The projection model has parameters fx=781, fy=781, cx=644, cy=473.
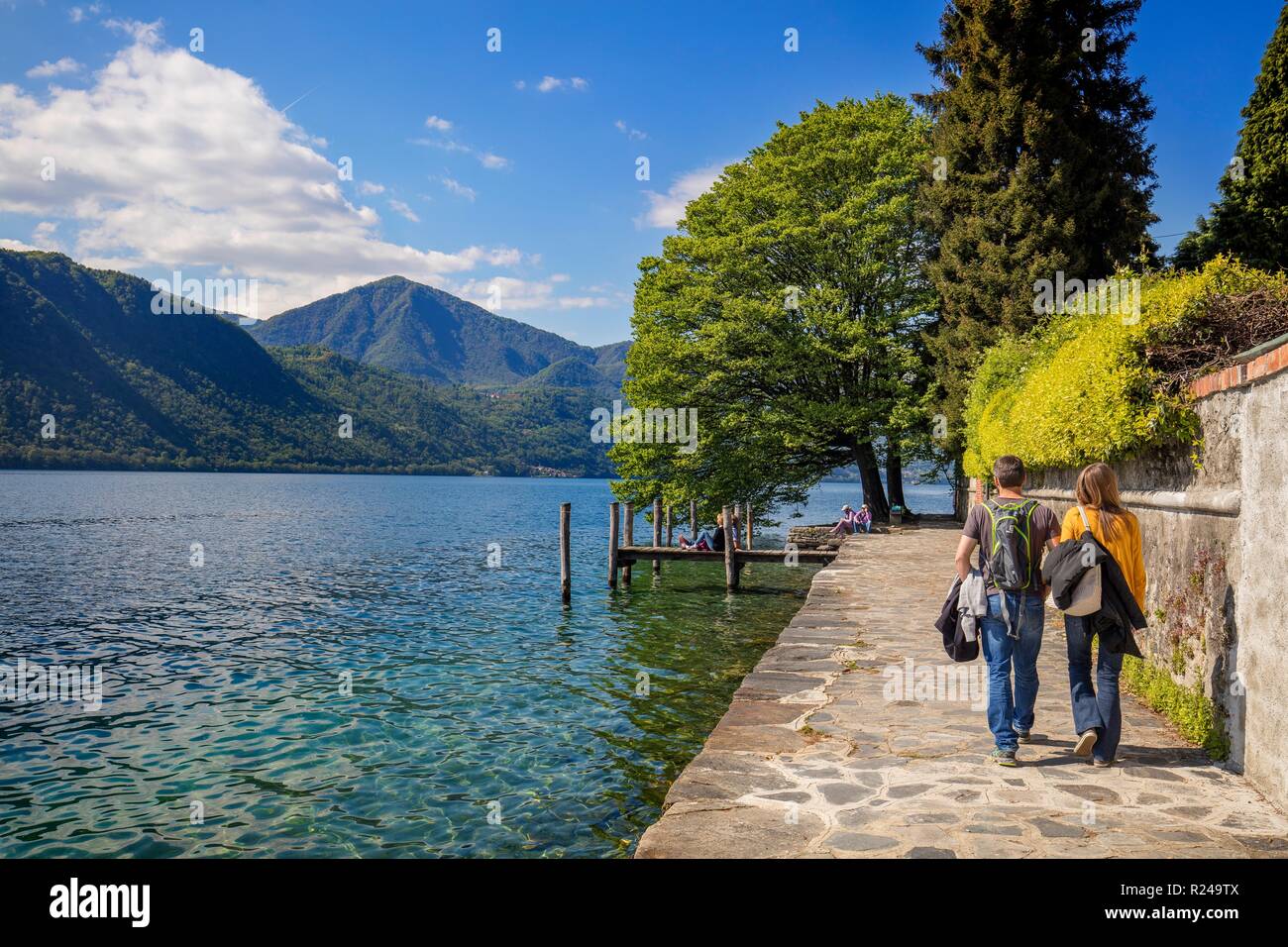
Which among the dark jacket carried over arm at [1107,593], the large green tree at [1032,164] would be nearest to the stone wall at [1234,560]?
the dark jacket carried over arm at [1107,593]

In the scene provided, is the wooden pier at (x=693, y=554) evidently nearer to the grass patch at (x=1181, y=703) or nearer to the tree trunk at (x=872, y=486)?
the tree trunk at (x=872, y=486)

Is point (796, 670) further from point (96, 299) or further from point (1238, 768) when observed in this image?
point (96, 299)

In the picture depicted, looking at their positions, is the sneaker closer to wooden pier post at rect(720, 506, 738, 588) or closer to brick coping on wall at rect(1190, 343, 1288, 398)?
brick coping on wall at rect(1190, 343, 1288, 398)

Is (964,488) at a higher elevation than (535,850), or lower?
higher

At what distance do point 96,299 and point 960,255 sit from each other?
188 metres

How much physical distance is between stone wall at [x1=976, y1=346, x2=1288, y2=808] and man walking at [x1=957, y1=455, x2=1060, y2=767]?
3.43 ft

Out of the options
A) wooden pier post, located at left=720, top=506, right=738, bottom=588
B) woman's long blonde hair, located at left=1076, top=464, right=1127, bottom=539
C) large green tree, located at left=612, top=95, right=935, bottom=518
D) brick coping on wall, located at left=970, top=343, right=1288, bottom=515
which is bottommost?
wooden pier post, located at left=720, top=506, right=738, bottom=588

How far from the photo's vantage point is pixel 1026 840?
4035 mm

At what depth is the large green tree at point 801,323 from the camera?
26672 millimetres

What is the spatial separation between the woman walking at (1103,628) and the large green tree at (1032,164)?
739 inches

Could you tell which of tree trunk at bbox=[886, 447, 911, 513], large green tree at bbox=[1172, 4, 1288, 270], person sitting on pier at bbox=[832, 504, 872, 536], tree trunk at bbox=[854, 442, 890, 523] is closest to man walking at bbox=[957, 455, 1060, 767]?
large green tree at bbox=[1172, 4, 1288, 270]

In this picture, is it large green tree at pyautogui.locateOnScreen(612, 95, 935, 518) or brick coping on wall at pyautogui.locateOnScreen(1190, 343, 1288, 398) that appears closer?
brick coping on wall at pyautogui.locateOnScreen(1190, 343, 1288, 398)

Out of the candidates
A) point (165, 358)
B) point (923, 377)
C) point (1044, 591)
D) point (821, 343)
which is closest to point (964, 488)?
point (923, 377)

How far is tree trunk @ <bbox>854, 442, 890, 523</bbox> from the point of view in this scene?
94.3 ft
